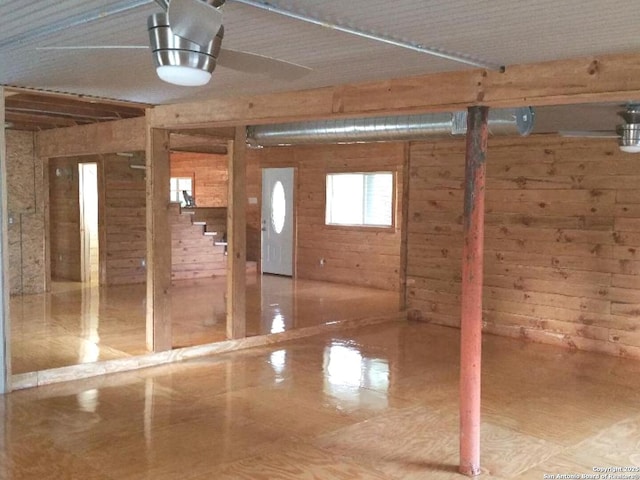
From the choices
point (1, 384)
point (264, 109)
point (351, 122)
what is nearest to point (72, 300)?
point (1, 384)

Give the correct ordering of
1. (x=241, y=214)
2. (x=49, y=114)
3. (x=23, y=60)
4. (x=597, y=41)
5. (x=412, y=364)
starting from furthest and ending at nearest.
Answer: (x=49, y=114) → (x=241, y=214) → (x=412, y=364) → (x=23, y=60) → (x=597, y=41)

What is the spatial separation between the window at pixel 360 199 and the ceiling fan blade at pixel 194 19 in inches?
290

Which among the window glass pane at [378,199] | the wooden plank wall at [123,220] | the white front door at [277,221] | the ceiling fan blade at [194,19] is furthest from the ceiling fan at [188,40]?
the white front door at [277,221]

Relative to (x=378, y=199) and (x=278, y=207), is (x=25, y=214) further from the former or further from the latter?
(x=378, y=199)

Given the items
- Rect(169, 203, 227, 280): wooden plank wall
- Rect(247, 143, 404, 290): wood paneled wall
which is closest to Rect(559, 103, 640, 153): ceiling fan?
Rect(247, 143, 404, 290): wood paneled wall

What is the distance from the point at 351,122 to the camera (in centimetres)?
631

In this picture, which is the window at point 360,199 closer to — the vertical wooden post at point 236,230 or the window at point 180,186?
the window at point 180,186

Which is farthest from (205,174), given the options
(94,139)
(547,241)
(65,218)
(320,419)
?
(320,419)

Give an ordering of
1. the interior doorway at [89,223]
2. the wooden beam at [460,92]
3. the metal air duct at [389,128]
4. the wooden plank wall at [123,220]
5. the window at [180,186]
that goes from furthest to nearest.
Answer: the window at [180,186], the interior doorway at [89,223], the wooden plank wall at [123,220], the metal air duct at [389,128], the wooden beam at [460,92]

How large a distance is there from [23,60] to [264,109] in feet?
5.12

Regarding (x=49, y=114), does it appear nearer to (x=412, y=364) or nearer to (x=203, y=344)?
(x=203, y=344)

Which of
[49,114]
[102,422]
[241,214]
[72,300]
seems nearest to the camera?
[102,422]

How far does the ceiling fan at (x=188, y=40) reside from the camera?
71.9 inches

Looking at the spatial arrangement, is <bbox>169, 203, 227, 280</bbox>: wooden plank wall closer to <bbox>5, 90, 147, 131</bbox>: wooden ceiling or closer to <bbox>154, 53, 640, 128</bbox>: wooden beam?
<bbox>5, 90, 147, 131</bbox>: wooden ceiling
